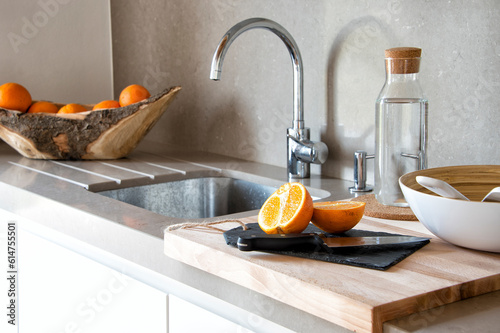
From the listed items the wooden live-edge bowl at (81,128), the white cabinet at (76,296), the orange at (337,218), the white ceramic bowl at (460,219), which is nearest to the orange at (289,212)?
the orange at (337,218)

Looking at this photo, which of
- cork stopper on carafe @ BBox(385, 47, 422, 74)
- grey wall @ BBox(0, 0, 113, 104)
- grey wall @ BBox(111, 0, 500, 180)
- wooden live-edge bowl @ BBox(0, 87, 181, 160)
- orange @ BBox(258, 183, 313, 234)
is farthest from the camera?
grey wall @ BBox(0, 0, 113, 104)

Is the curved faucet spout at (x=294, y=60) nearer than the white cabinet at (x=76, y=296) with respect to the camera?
No

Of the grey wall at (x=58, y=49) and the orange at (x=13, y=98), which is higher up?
the grey wall at (x=58, y=49)

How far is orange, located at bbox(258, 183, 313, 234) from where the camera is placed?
0.92 meters

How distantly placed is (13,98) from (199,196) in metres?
0.60

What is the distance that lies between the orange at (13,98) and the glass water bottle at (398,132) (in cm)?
108

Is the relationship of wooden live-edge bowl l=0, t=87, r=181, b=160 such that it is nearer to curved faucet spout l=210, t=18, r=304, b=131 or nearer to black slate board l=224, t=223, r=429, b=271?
curved faucet spout l=210, t=18, r=304, b=131

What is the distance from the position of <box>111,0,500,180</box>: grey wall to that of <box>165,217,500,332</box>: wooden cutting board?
0.40 meters

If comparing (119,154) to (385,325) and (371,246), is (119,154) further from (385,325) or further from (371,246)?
(385,325)

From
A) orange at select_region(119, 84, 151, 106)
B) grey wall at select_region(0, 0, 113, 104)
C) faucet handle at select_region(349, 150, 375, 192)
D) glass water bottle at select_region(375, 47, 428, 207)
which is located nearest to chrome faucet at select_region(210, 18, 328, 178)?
faucet handle at select_region(349, 150, 375, 192)

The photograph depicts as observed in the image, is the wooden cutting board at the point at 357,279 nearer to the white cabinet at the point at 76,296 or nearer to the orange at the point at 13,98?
the white cabinet at the point at 76,296

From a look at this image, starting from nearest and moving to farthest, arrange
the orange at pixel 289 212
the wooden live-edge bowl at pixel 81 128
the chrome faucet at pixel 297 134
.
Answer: the orange at pixel 289 212, the chrome faucet at pixel 297 134, the wooden live-edge bowl at pixel 81 128

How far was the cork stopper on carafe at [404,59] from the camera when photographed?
1103 millimetres

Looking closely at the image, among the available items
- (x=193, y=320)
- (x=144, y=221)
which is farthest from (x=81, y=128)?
(x=193, y=320)
